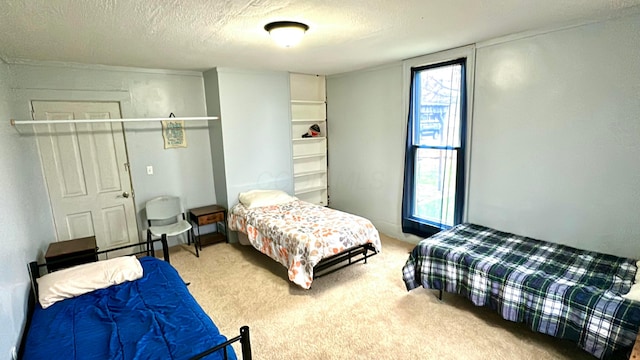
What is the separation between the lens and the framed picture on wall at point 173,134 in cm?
406

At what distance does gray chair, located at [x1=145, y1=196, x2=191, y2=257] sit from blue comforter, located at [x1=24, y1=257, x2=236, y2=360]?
1486 mm

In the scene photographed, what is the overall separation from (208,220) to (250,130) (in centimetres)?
136

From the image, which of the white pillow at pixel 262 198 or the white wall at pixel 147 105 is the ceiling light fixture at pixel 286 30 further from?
the white wall at pixel 147 105

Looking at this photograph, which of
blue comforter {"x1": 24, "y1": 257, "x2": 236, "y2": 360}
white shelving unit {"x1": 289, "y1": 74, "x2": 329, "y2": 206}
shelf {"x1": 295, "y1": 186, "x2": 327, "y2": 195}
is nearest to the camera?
blue comforter {"x1": 24, "y1": 257, "x2": 236, "y2": 360}

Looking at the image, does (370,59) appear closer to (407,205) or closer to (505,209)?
(407,205)

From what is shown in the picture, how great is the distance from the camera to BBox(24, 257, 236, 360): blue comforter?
1.64 metres

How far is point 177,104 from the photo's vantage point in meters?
4.13

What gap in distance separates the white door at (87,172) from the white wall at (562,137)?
13.7 ft

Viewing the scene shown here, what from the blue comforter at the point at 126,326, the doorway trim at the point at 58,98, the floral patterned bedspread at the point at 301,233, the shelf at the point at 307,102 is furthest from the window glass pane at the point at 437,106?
the doorway trim at the point at 58,98

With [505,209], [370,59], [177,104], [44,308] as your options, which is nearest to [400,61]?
[370,59]

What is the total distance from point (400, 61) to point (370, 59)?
17.0 inches

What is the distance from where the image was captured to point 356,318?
8.59 ft

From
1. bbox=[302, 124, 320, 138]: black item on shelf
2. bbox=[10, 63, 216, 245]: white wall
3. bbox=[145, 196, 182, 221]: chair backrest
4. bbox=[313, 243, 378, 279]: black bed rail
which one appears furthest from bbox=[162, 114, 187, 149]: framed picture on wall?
bbox=[313, 243, 378, 279]: black bed rail

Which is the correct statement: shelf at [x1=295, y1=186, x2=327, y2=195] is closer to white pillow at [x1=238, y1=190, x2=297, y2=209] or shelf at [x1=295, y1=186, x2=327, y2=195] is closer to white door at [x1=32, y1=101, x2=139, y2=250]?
white pillow at [x1=238, y1=190, x2=297, y2=209]
